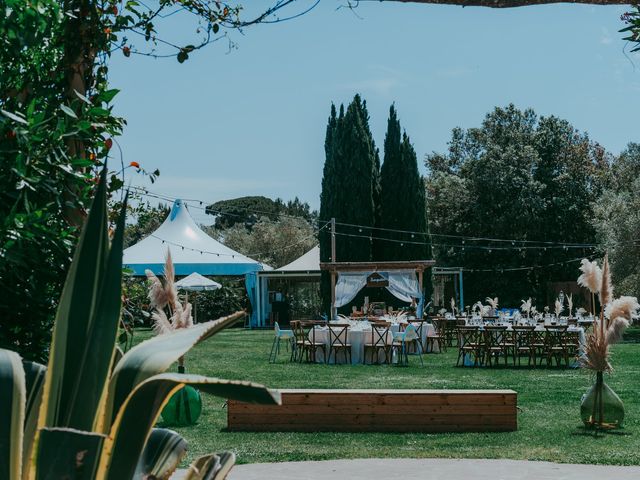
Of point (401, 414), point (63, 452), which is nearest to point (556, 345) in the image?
point (401, 414)

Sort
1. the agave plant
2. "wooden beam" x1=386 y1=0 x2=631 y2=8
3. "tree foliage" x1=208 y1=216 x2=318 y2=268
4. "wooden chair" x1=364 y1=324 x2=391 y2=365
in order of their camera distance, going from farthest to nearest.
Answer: "tree foliage" x1=208 y1=216 x2=318 y2=268 < "wooden chair" x1=364 y1=324 x2=391 y2=365 < "wooden beam" x1=386 y1=0 x2=631 y2=8 < the agave plant

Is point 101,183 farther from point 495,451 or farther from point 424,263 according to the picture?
point 424,263

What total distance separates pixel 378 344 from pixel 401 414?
9770 millimetres

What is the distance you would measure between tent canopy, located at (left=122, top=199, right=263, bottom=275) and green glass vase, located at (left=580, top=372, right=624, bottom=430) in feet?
73.0

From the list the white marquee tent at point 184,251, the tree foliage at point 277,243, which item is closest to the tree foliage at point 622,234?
the white marquee tent at point 184,251

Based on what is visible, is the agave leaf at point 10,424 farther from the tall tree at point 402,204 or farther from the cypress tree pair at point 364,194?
the tall tree at point 402,204

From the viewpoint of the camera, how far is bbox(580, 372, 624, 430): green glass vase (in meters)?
8.98

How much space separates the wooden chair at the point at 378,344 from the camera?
59.1 feet

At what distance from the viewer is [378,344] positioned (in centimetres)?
1838

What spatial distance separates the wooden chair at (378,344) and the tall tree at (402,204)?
53.9 ft

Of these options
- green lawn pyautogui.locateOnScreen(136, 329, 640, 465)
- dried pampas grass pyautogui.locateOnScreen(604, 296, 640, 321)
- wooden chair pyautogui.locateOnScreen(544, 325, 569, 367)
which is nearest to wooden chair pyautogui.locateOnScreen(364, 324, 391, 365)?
green lawn pyautogui.locateOnScreen(136, 329, 640, 465)

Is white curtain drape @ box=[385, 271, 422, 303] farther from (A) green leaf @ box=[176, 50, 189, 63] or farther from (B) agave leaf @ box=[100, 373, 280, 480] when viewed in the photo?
(B) agave leaf @ box=[100, 373, 280, 480]

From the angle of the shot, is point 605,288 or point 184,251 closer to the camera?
point 605,288

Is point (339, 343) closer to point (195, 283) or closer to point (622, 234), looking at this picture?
point (195, 283)
